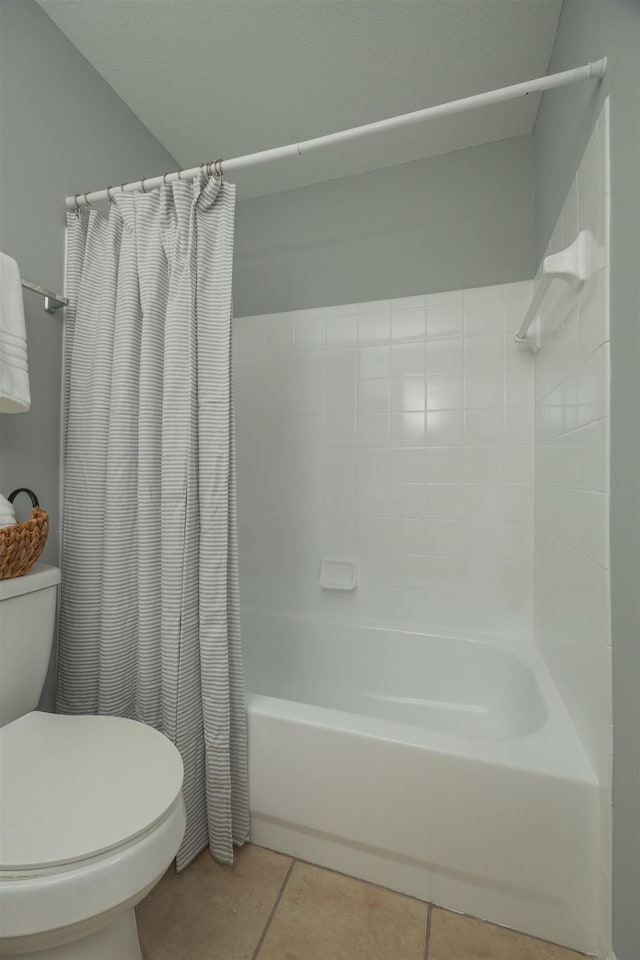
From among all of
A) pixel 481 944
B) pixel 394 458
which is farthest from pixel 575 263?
pixel 481 944

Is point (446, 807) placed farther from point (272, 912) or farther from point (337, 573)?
point (337, 573)

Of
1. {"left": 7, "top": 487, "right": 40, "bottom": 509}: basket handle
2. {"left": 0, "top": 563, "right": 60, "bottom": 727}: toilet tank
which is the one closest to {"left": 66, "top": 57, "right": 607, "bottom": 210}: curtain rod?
{"left": 7, "top": 487, "right": 40, "bottom": 509}: basket handle

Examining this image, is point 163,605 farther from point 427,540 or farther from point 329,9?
point 329,9

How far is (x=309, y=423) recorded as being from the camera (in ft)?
6.88

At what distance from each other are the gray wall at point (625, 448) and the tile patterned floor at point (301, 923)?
0.34m

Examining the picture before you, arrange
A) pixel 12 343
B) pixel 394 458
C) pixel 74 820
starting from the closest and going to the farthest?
1. pixel 74 820
2. pixel 12 343
3. pixel 394 458

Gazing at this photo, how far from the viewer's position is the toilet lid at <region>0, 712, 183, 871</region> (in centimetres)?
73

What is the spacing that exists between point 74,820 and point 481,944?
970 millimetres

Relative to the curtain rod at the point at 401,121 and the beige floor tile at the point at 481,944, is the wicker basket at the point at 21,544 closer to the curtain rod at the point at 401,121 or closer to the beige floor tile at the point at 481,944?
the curtain rod at the point at 401,121

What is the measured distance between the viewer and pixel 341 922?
110 cm

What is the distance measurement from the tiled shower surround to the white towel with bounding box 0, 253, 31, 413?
1106 mm

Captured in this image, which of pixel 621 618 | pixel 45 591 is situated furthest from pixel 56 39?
pixel 621 618

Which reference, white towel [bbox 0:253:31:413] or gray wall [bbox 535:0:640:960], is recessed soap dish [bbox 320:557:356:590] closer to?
gray wall [bbox 535:0:640:960]

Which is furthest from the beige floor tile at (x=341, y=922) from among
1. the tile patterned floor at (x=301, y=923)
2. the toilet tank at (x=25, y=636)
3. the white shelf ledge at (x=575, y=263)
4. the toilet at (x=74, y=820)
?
the white shelf ledge at (x=575, y=263)
